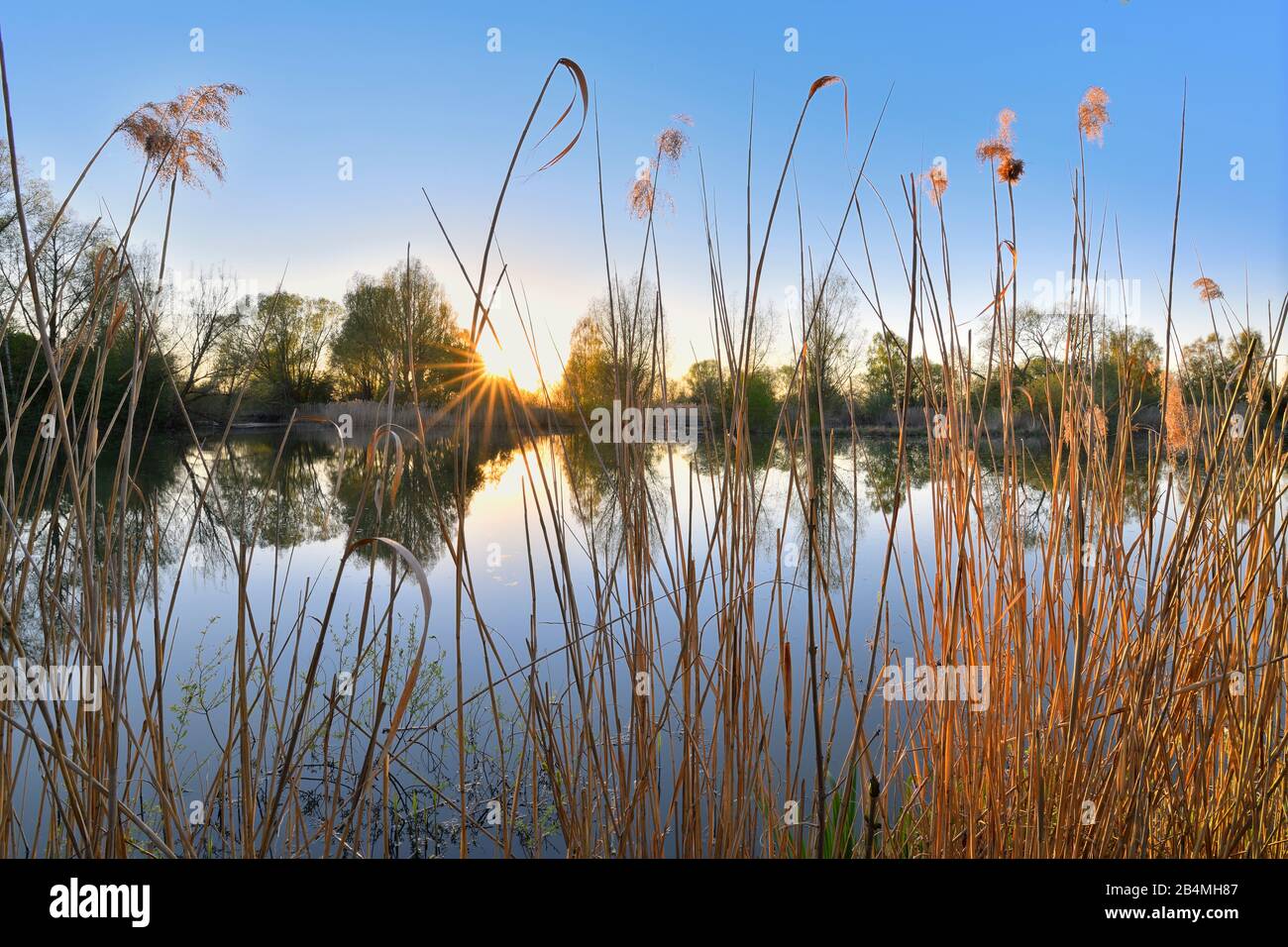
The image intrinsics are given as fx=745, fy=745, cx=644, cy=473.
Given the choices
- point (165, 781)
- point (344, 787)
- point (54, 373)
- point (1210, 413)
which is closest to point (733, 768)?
point (165, 781)

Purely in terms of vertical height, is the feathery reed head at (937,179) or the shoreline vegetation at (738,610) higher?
the feathery reed head at (937,179)

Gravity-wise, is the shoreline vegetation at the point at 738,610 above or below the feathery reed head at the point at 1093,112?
below

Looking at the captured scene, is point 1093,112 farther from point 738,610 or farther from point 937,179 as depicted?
point 738,610

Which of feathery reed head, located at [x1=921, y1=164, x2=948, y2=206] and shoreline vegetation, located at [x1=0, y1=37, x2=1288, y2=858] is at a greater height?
feathery reed head, located at [x1=921, y1=164, x2=948, y2=206]

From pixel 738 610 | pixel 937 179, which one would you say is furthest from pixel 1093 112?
pixel 738 610

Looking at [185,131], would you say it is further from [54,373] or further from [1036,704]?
[1036,704]

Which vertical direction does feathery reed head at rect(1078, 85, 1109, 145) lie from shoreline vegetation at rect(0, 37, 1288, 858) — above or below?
above

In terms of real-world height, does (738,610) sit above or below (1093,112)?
below

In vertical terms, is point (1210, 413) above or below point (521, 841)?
above

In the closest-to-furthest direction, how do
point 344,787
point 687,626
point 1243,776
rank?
point 687,626, point 1243,776, point 344,787
